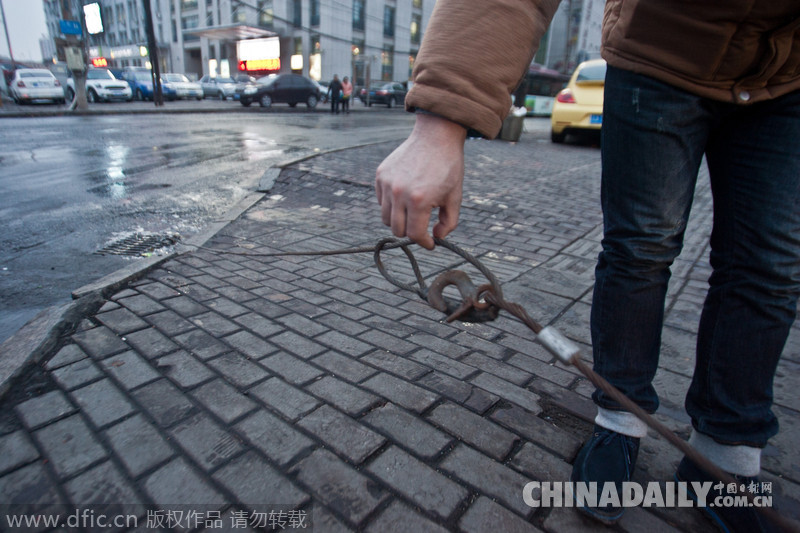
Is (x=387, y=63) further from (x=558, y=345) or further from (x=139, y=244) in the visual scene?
(x=558, y=345)

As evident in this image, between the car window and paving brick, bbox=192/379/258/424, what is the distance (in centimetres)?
1017

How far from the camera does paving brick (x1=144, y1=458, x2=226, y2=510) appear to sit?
1.33 m

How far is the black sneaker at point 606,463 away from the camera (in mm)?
1301

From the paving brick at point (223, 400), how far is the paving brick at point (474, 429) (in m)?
0.68

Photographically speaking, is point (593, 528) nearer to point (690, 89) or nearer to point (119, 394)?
point (690, 89)

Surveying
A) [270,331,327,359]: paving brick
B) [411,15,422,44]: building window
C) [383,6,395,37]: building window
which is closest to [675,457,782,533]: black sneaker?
[270,331,327,359]: paving brick

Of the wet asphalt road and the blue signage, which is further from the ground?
the blue signage

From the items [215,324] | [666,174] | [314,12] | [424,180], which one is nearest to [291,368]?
[215,324]

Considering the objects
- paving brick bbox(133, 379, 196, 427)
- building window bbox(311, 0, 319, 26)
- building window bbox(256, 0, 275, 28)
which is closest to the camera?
paving brick bbox(133, 379, 196, 427)

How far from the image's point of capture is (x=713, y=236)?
4.54 ft

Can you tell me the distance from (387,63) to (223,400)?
4390cm

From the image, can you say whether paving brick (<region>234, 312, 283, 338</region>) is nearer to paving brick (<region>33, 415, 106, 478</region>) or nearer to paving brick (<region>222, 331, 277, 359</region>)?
paving brick (<region>222, 331, 277, 359</region>)

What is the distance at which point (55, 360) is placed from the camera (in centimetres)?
196

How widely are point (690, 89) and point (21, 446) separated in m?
2.21
